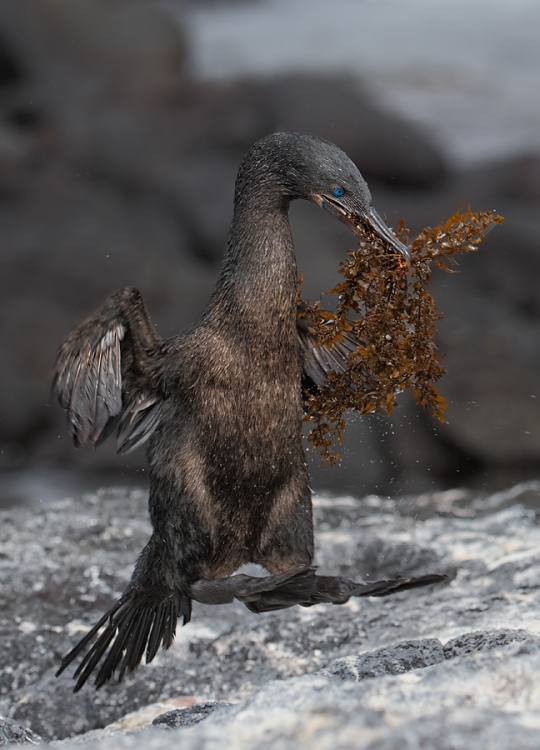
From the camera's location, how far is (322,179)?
2334mm

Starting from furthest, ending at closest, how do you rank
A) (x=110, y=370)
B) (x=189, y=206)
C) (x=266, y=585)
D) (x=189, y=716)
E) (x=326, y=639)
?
(x=189, y=206)
(x=326, y=639)
(x=110, y=370)
(x=189, y=716)
(x=266, y=585)

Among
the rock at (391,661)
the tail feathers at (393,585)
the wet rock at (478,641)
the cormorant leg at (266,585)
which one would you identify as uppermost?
the cormorant leg at (266,585)

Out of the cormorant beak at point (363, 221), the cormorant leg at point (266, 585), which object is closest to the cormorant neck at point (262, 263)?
the cormorant beak at point (363, 221)

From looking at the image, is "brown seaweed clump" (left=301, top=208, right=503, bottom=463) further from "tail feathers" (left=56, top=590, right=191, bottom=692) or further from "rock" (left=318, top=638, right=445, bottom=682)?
"tail feathers" (left=56, top=590, right=191, bottom=692)

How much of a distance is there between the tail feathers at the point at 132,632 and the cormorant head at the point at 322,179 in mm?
1309

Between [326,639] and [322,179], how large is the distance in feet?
6.20

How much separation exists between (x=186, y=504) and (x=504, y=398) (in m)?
4.27

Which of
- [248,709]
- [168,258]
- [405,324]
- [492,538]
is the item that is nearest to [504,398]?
[492,538]

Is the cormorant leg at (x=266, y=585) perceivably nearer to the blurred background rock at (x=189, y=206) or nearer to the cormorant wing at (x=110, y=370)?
the cormorant wing at (x=110, y=370)

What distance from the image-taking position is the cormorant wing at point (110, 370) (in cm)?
261

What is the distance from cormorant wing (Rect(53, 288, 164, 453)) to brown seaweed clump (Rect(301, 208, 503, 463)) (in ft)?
→ 1.74

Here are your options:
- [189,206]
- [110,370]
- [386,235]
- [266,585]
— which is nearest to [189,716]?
[266,585]

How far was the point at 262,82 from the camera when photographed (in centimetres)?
759

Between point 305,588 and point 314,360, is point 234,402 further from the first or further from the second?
point 305,588
